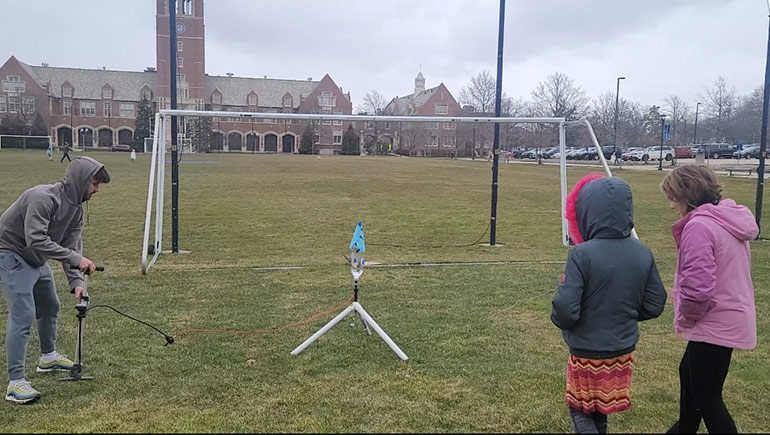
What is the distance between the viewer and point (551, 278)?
848cm

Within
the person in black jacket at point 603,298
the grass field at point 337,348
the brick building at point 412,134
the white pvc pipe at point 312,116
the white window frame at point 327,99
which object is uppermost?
the white window frame at point 327,99

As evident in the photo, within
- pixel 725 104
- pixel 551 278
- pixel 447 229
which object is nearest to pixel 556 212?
pixel 447 229

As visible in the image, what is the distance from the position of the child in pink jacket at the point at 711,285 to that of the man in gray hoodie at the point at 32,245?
3815mm

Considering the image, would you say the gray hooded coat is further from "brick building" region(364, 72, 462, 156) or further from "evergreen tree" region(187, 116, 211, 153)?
"brick building" region(364, 72, 462, 156)

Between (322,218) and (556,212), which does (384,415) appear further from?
(556,212)

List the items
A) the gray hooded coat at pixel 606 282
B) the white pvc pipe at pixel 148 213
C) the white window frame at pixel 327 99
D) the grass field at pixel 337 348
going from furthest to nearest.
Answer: the white window frame at pixel 327 99 < the white pvc pipe at pixel 148 213 < the grass field at pixel 337 348 < the gray hooded coat at pixel 606 282

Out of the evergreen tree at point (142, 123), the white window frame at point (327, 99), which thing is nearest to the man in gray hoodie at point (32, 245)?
the evergreen tree at point (142, 123)

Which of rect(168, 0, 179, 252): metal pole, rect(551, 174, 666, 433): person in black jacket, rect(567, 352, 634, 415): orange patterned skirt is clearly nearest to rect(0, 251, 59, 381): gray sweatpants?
rect(551, 174, 666, 433): person in black jacket

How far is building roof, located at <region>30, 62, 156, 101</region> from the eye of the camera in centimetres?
8788

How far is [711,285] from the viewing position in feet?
9.88

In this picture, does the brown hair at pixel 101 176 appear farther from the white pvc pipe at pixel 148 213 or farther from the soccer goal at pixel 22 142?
the soccer goal at pixel 22 142

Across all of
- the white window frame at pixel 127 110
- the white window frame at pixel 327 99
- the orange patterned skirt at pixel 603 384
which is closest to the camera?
the orange patterned skirt at pixel 603 384

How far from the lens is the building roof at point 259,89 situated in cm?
8647

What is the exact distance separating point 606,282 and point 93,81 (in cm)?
9961
